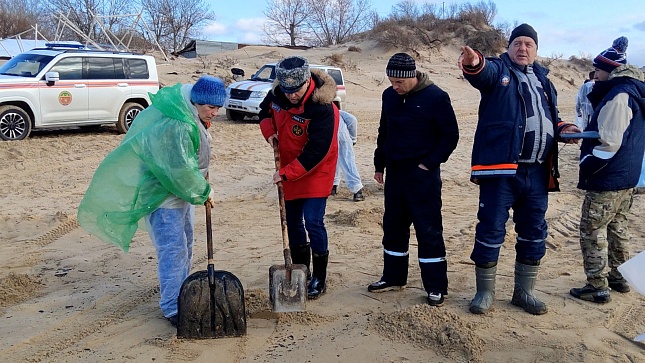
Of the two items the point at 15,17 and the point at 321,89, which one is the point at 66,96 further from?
the point at 15,17

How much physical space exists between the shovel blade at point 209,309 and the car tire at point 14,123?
9.06 meters

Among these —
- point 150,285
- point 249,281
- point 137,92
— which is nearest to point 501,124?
point 249,281

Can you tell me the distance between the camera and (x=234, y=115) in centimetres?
1627

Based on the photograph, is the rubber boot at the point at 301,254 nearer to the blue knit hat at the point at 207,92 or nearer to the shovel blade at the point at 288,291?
the shovel blade at the point at 288,291

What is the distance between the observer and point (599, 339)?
4.24 meters

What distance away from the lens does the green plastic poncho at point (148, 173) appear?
165 inches

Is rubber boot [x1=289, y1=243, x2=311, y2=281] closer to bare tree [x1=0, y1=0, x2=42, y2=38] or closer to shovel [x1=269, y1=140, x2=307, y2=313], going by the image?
shovel [x1=269, y1=140, x2=307, y2=313]

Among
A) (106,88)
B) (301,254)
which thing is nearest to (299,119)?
(301,254)

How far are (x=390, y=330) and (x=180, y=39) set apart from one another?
146ft

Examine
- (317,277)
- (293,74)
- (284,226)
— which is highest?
(293,74)

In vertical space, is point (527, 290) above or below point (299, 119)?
below

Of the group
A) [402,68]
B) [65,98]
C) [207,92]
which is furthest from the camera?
[65,98]

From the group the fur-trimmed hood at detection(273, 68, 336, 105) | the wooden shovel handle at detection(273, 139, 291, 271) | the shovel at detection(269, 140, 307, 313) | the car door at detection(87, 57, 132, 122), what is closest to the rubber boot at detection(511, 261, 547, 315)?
the shovel at detection(269, 140, 307, 313)

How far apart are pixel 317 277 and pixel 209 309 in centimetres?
112
